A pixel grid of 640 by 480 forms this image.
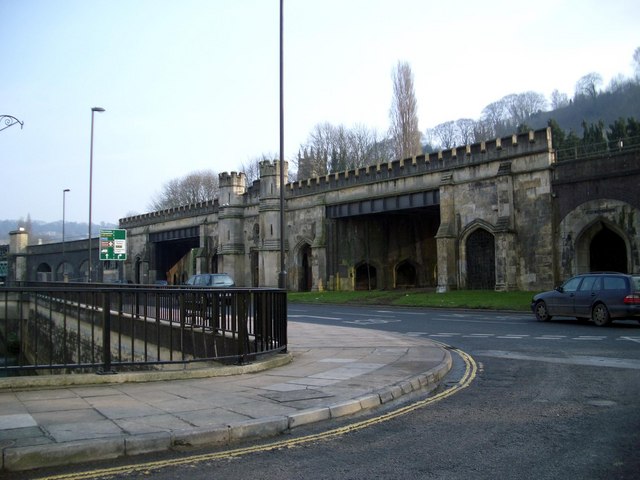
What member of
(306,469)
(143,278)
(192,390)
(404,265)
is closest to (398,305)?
(404,265)

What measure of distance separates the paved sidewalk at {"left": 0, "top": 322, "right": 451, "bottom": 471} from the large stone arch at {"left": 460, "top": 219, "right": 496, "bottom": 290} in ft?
77.7

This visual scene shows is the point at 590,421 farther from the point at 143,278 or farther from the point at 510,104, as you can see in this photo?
the point at 510,104

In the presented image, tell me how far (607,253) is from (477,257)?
702 cm

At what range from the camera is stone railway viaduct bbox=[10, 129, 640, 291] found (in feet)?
96.6

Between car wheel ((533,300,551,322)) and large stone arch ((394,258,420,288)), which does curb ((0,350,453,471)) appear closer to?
car wheel ((533,300,551,322))

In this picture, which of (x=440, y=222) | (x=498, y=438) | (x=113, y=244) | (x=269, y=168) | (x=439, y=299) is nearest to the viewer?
(x=498, y=438)

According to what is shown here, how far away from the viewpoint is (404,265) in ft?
153

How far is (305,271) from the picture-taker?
4831 centimetres

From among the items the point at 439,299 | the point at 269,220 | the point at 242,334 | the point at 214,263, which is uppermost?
the point at 269,220

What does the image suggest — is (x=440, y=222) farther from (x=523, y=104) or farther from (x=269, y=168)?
(x=523, y=104)

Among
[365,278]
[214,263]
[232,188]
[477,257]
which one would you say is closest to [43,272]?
[214,263]

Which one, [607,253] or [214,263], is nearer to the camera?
[607,253]

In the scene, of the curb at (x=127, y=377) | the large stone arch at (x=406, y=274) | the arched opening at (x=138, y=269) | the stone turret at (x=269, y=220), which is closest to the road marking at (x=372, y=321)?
the curb at (x=127, y=377)

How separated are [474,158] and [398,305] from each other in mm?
10200
